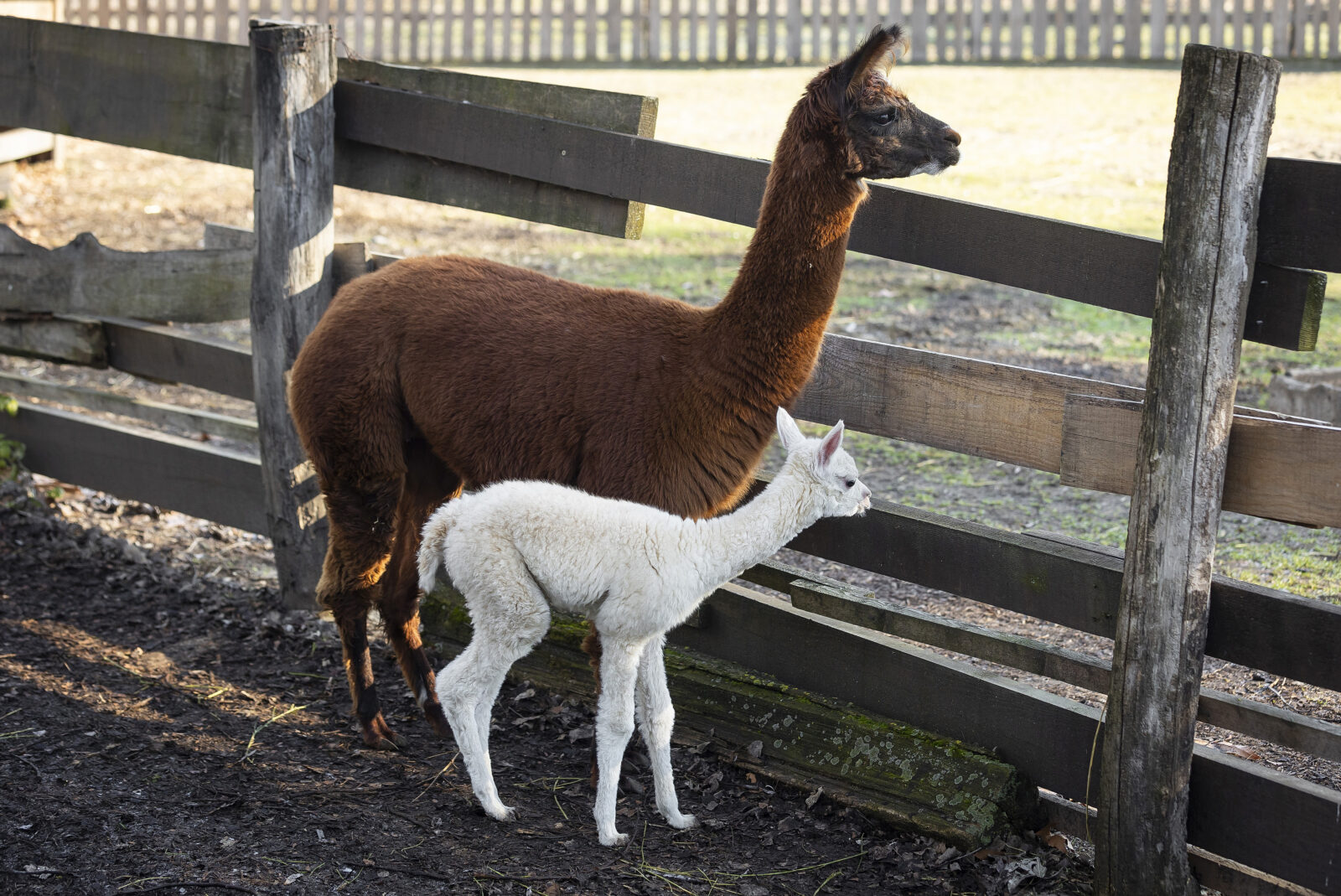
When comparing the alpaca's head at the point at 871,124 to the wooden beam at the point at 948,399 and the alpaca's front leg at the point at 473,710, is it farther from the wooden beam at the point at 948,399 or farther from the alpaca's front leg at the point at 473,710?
the alpaca's front leg at the point at 473,710

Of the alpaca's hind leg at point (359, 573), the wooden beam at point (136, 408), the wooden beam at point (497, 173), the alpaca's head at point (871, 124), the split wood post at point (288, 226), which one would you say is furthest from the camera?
the wooden beam at point (136, 408)

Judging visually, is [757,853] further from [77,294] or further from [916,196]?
[77,294]

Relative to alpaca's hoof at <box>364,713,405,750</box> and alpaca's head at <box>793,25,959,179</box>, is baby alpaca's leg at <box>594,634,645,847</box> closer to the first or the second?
alpaca's hoof at <box>364,713,405,750</box>

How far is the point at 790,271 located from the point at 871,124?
0.49m

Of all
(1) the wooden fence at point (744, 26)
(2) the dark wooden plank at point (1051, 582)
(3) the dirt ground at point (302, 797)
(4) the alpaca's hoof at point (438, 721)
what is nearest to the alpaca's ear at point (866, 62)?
(2) the dark wooden plank at point (1051, 582)

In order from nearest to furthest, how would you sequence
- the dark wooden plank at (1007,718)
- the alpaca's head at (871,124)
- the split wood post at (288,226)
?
the dark wooden plank at (1007,718)
the alpaca's head at (871,124)
the split wood post at (288,226)

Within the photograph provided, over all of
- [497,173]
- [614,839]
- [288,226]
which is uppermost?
[497,173]

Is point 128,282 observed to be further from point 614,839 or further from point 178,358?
point 614,839

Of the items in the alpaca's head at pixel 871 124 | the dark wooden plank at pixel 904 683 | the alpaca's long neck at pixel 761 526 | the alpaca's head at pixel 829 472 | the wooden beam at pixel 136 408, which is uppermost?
the alpaca's head at pixel 871 124

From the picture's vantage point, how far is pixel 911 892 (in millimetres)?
3582

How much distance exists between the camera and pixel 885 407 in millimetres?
4141

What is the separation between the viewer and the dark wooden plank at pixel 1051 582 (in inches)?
125

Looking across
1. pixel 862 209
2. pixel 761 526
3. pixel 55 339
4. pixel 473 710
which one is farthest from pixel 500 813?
pixel 55 339

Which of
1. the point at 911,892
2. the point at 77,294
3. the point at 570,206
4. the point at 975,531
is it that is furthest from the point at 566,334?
the point at 77,294
